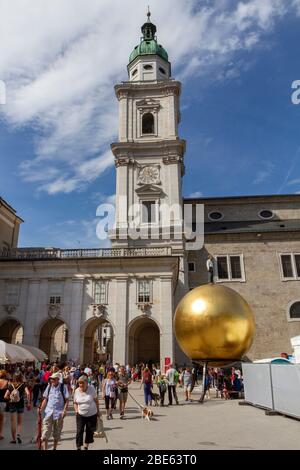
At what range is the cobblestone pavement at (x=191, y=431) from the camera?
8.52 meters

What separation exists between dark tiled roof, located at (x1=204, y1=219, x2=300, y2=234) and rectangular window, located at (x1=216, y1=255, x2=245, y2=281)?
3117mm

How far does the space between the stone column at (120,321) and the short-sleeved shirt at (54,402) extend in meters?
20.1

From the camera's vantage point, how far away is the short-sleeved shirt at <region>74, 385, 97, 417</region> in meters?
7.61

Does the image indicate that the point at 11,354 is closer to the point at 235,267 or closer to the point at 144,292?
the point at 144,292

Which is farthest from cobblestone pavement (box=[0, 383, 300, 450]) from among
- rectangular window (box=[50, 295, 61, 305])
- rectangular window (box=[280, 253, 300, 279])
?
rectangular window (box=[280, 253, 300, 279])

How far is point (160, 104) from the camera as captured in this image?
144 feet

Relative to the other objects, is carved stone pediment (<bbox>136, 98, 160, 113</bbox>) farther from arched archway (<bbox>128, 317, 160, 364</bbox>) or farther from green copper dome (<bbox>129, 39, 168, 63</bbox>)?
arched archway (<bbox>128, 317, 160, 364</bbox>)

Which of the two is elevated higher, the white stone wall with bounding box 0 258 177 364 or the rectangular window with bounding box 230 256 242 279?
the rectangular window with bounding box 230 256 242 279

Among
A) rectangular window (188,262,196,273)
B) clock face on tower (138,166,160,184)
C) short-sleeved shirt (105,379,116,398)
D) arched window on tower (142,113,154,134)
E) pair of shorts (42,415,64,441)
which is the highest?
arched window on tower (142,113,154,134)

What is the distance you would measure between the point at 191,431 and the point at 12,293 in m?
23.6

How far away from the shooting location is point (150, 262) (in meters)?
29.7

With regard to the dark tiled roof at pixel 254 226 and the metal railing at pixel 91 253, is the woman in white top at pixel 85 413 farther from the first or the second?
the dark tiled roof at pixel 254 226
